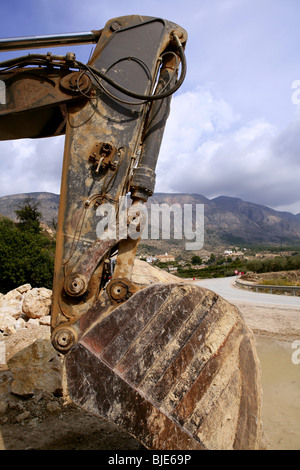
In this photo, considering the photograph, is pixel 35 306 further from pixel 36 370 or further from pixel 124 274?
pixel 124 274

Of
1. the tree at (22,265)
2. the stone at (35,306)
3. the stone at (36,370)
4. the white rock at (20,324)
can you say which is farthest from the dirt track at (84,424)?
the tree at (22,265)

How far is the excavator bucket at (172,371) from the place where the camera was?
6.47ft

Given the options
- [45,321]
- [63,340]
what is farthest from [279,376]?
[45,321]

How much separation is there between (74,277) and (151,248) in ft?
317

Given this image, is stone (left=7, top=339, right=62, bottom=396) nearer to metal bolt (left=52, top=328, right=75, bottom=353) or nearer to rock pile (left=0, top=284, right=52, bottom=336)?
metal bolt (left=52, top=328, right=75, bottom=353)

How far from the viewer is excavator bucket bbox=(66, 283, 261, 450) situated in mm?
1971

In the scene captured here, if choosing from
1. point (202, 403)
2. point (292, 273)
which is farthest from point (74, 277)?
point (292, 273)

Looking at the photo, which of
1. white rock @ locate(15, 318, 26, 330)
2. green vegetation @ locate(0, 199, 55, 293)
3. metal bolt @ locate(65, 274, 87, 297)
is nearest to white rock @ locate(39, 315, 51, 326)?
white rock @ locate(15, 318, 26, 330)

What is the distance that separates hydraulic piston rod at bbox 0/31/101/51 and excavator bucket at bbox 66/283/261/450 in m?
2.50

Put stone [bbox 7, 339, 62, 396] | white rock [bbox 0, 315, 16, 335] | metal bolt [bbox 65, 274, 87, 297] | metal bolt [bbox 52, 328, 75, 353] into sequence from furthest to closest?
1. white rock [bbox 0, 315, 16, 335]
2. stone [bbox 7, 339, 62, 396]
3. metal bolt [bbox 65, 274, 87, 297]
4. metal bolt [bbox 52, 328, 75, 353]

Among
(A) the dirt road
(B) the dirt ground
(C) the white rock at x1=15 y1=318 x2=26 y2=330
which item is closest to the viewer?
(B) the dirt ground

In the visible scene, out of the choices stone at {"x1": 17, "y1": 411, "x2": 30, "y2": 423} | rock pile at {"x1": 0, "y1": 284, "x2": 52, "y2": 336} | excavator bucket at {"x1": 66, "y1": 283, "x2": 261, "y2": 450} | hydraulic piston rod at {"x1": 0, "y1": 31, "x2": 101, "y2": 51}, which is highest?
hydraulic piston rod at {"x1": 0, "y1": 31, "x2": 101, "y2": 51}

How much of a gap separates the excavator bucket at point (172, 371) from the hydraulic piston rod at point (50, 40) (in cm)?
250
